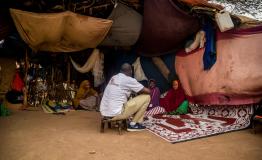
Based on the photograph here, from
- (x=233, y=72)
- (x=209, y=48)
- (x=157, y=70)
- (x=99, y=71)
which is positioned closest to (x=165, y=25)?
(x=209, y=48)

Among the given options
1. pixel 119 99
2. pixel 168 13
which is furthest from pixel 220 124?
pixel 168 13

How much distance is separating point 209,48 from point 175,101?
1512 mm

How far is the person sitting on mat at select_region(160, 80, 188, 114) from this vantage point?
21.6ft

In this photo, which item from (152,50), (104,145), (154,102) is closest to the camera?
(104,145)

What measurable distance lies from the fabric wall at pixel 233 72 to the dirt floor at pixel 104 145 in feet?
2.46

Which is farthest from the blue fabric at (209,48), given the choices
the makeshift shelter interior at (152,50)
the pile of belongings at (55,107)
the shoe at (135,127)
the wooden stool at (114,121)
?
the pile of belongings at (55,107)

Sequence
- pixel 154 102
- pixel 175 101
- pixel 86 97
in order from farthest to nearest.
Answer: pixel 86 97 < pixel 154 102 < pixel 175 101

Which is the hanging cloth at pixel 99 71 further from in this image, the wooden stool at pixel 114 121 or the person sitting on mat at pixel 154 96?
the wooden stool at pixel 114 121

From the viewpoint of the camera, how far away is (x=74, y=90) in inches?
328

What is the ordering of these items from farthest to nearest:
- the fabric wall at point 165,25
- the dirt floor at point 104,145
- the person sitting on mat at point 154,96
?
the person sitting on mat at point 154,96
the fabric wall at point 165,25
the dirt floor at point 104,145

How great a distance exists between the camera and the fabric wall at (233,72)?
5.33 metres

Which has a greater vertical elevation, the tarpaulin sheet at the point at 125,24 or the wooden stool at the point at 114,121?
the tarpaulin sheet at the point at 125,24

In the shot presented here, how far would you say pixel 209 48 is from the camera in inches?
235

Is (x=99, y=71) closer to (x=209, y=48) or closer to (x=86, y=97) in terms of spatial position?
(x=86, y=97)
